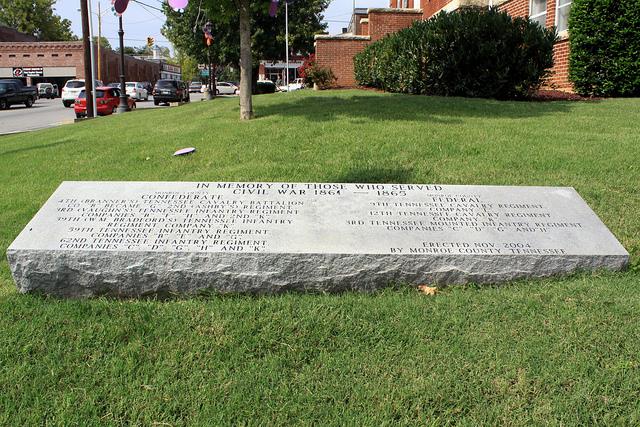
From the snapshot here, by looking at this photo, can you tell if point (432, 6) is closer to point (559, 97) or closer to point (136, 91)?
point (559, 97)

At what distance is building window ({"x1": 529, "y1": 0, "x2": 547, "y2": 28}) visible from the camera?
1573cm

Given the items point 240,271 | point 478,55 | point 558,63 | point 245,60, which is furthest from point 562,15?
point 240,271

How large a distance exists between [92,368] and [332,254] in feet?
5.10

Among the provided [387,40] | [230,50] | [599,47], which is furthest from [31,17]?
[599,47]

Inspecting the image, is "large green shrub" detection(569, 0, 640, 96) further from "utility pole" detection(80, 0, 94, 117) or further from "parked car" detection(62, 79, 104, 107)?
"parked car" detection(62, 79, 104, 107)

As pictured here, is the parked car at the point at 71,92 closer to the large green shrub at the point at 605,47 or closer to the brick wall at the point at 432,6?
the brick wall at the point at 432,6

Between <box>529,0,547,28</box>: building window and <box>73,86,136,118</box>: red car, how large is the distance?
60.8 ft

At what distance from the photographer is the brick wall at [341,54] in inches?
852

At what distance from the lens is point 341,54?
21781 millimetres

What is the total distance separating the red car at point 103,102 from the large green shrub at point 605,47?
798 inches

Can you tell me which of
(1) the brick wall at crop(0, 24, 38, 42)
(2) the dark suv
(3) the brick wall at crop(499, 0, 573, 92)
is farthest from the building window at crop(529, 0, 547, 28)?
(1) the brick wall at crop(0, 24, 38, 42)

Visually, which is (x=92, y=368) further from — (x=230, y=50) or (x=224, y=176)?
(x=230, y=50)

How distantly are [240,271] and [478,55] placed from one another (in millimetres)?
10074

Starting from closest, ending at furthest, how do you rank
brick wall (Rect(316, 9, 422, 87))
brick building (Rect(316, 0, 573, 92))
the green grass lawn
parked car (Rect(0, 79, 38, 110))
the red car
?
1. the green grass lawn
2. brick building (Rect(316, 0, 573, 92))
3. brick wall (Rect(316, 9, 422, 87))
4. the red car
5. parked car (Rect(0, 79, 38, 110))
